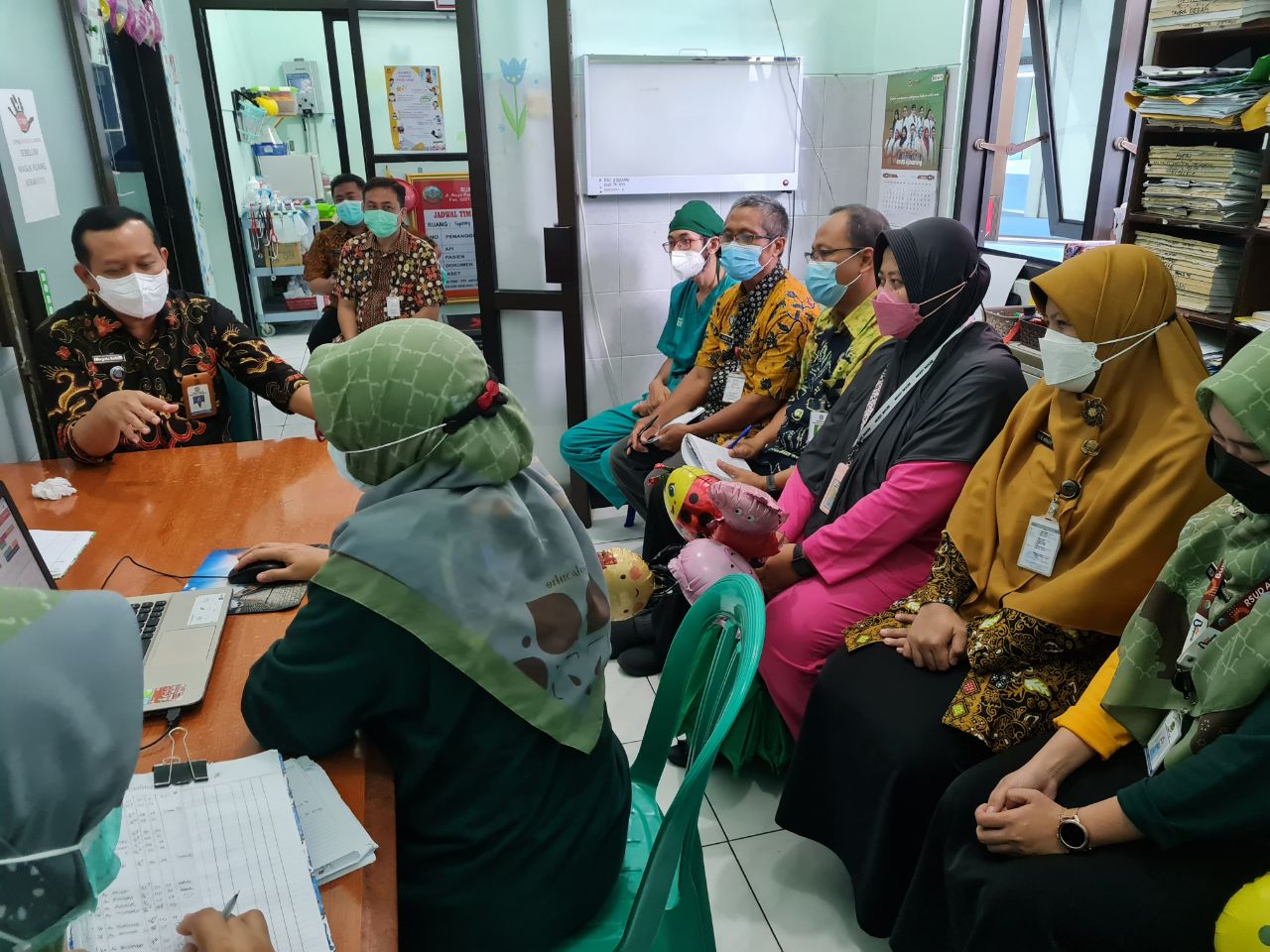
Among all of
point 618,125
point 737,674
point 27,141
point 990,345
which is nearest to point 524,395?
point 618,125

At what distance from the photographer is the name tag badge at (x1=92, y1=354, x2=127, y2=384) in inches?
91.5

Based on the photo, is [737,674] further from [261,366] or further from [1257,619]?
[261,366]

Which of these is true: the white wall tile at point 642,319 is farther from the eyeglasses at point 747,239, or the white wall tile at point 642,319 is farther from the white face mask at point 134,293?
the white face mask at point 134,293

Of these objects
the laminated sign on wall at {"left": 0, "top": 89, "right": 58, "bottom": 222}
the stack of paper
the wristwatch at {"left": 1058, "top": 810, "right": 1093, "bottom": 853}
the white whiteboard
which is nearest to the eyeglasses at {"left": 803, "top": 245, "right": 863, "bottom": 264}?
the white whiteboard

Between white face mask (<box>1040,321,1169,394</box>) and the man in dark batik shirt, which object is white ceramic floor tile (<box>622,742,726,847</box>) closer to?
white face mask (<box>1040,321,1169,394</box>)

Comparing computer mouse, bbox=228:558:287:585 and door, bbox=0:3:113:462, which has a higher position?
door, bbox=0:3:113:462

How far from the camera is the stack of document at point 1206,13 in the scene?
6.95 ft

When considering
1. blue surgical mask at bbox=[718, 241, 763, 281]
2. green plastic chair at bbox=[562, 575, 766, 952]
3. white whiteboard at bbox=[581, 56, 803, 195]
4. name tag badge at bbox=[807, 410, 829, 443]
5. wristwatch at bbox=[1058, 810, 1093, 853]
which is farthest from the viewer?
white whiteboard at bbox=[581, 56, 803, 195]

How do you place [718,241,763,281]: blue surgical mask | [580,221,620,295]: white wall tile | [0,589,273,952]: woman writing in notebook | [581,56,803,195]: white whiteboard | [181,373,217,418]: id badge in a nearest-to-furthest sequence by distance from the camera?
[0,589,273,952]: woman writing in notebook, [181,373,217,418]: id badge, [718,241,763,281]: blue surgical mask, [581,56,803,195]: white whiteboard, [580,221,620,295]: white wall tile

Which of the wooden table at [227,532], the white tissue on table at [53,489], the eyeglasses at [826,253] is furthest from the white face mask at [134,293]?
the eyeglasses at [826,253]

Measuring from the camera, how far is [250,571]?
162 centimetres

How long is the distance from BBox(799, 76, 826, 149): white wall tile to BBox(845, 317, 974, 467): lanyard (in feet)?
6.84

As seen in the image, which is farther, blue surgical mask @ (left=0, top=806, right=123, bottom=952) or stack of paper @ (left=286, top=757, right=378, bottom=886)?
stack of paper @ (left=286, top=757, right=378, bottom=886)

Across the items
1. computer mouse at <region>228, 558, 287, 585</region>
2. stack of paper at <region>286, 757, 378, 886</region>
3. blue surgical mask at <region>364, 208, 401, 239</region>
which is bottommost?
stack of paper at <region>286, 757, 378, 886</region>
